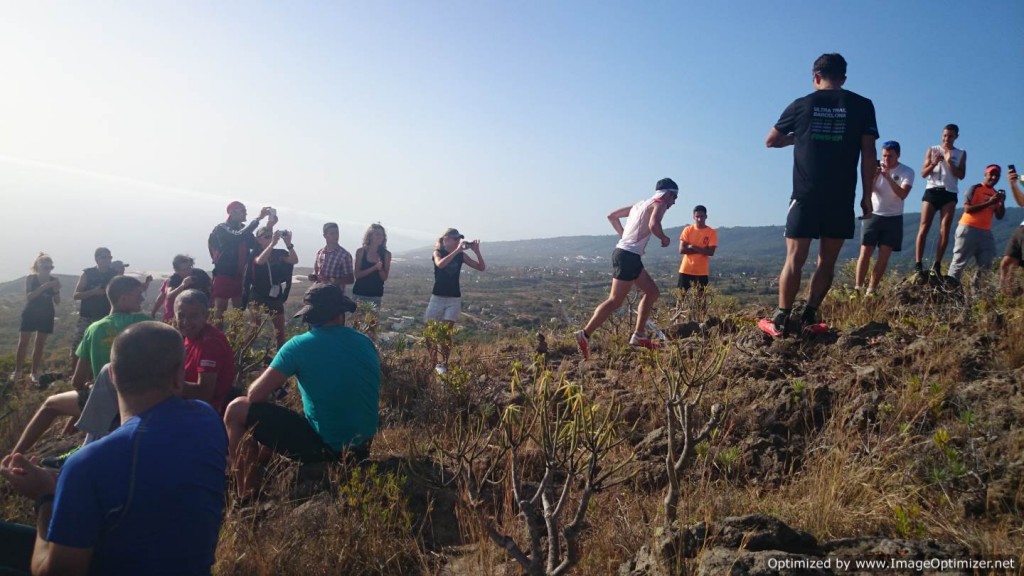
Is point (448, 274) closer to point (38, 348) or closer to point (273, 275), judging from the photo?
point (273, 275)

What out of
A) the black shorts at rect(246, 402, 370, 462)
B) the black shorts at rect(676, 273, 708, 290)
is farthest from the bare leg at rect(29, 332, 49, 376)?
the black shorts at rect(676, 273, 708, 290)

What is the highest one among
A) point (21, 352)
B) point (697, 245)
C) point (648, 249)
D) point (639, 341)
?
point (648, 249)

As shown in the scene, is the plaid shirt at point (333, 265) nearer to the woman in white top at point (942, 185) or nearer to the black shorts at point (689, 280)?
the black shorts at point (689, 280)

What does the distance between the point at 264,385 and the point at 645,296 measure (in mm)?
3442

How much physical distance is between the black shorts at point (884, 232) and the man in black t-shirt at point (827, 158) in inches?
74.1

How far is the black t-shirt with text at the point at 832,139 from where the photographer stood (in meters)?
4.01

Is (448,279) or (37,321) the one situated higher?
(448,279)

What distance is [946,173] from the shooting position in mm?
6266

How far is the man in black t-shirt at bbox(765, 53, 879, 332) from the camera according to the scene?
13.2 feet

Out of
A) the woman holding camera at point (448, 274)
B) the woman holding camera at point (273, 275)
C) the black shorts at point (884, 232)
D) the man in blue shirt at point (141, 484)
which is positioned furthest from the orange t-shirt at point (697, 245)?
the man in blue shirt at point (141, 484)

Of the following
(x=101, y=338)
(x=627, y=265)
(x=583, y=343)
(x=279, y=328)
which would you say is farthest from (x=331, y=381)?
(x=279, y=328)

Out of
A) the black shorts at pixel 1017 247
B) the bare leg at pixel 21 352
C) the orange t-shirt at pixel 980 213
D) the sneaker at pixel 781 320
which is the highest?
the orange t-shirt at pixel 980 213

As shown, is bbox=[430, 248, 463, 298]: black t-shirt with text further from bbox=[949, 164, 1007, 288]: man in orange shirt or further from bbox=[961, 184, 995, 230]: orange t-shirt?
bbox=[961, 184, 995, 230]: orange t-shirt

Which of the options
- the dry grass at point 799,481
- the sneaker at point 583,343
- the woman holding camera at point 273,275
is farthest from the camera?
the woman holding camera at point 273,275
